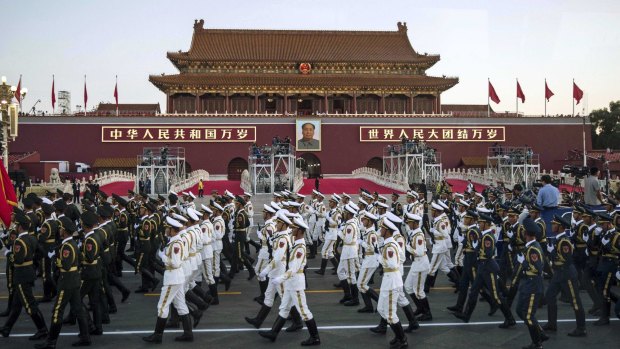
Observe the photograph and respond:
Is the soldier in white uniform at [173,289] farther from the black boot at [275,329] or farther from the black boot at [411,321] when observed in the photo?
the black boot at [411,321]

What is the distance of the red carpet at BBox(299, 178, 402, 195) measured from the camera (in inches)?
1174

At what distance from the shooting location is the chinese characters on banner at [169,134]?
3928 cm

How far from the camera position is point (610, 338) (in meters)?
7.50

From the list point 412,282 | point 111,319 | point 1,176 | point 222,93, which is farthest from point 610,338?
point 222,93

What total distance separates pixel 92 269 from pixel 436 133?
36.0 meters

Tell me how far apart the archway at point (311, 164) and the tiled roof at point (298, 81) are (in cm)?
529

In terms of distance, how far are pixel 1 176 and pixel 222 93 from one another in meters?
33.2

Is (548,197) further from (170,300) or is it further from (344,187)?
(344,187)

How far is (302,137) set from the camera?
40344 mm

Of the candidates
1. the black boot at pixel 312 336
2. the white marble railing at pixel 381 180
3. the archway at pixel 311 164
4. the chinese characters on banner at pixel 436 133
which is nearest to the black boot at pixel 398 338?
the black boot at pixel 312 336

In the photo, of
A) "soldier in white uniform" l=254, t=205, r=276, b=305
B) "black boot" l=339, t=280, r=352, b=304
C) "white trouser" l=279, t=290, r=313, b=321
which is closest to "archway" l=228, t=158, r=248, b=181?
"soldier in white uniform" l=254, t=205, r=276, b=305

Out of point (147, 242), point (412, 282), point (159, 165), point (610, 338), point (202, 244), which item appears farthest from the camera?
point (159, 165)

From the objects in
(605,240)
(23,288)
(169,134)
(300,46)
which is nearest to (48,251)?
(23,288)

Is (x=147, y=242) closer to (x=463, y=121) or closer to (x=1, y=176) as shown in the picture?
(x=1, y=176)
